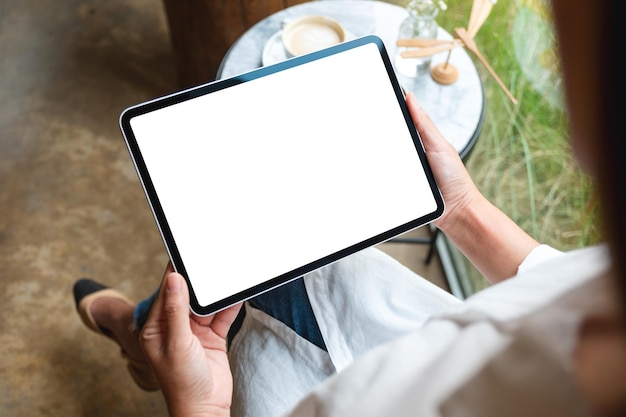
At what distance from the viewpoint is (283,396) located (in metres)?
0.77

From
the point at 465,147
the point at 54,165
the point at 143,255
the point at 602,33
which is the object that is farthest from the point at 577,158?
the point at 54,165

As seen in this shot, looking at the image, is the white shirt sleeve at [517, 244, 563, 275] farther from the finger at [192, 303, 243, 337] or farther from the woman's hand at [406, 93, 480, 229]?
the finger at [192, 303, 243, 337]

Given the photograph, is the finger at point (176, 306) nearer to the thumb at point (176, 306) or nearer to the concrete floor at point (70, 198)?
the thumb at point (176, 306)

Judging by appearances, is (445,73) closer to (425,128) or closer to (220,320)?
(425,128)

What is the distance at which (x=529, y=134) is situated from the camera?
1.28m

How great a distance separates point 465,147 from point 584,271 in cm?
59

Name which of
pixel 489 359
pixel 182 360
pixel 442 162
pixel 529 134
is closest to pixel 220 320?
pixel 182 360

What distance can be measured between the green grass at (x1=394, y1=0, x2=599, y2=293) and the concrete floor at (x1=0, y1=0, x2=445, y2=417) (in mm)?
308

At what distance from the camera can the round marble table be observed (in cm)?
105

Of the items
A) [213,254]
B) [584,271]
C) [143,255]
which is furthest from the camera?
[143,255]

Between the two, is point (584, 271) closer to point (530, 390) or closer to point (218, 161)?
point (530, 390)

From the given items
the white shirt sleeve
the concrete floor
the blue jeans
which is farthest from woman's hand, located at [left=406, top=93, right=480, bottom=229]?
the concrete floor

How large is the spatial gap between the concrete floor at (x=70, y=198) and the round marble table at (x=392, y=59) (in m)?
0.56

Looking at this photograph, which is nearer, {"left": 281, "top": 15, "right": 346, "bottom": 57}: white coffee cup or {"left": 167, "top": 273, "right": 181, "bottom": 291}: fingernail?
{"left": 167, "top": 273, "right": 181, "bottom": 291}: fingernail
